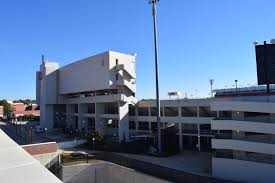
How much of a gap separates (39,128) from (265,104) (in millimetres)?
66085

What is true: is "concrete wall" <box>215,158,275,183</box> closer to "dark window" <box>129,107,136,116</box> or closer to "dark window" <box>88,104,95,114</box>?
"dark window" <box>129,107,136,116</box>

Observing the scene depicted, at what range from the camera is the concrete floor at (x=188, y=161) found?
39.8m

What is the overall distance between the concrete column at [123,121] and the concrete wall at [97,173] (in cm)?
1728

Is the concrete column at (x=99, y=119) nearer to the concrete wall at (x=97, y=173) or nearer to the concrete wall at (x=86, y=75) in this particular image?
the concrete wall at (x=86, y=75)

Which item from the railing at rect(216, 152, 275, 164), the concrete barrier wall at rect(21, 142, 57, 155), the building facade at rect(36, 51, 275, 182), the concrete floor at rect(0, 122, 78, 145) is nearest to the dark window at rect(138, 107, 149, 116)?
the building facade at rect(36, 51, 275, 182)

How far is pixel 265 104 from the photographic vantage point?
35.7 metres

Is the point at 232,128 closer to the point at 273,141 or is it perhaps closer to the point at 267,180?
the point at 273,141

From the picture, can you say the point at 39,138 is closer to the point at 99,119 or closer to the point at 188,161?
the point at 99,119

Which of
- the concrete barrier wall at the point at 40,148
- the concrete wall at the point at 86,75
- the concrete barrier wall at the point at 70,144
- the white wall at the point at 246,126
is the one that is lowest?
the concrete barrier wall at the point at 70,144

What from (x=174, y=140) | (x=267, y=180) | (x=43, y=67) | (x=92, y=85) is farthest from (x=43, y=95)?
(x=267, y=180)

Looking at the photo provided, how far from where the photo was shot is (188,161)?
148 ft

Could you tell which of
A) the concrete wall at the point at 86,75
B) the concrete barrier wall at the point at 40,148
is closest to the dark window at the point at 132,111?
the concrete wall at the point at 86,75

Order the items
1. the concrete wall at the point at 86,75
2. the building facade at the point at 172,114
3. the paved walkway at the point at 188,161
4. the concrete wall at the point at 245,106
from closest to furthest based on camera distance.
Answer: the concrete wall at the point at 245,106 → the building facade at the point at 172,114 → the paved walkway at the point at 188,161 → the concrete wall at the point at 86,75

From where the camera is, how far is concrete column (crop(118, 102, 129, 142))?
60.1m
